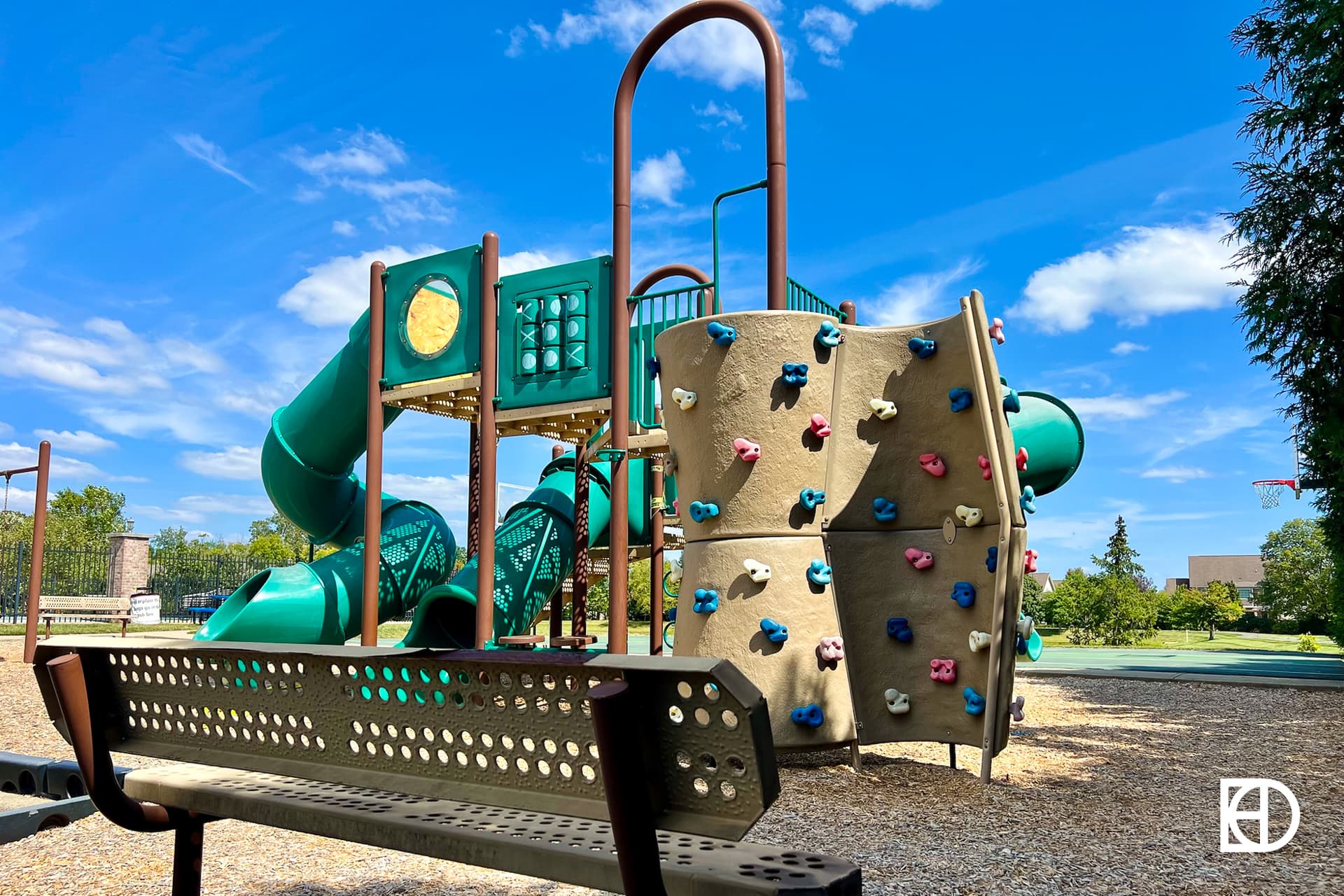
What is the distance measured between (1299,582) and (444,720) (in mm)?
41076

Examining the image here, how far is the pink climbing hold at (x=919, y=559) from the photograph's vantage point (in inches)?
270

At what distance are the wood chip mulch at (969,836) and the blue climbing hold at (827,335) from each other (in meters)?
3.01

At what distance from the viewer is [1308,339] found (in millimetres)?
13219

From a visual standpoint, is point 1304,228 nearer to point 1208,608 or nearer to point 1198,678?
point 1198,678

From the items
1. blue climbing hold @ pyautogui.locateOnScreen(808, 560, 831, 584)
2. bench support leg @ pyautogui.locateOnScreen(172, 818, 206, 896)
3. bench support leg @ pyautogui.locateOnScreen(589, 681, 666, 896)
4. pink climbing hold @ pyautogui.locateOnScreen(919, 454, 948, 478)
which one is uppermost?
pink climbing hold @ pyautogui.locateOnScreen(919, 454, 948, 478)

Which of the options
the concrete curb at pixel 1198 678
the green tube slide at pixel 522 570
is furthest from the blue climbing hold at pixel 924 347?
the concrete curb at pixel 1198 678

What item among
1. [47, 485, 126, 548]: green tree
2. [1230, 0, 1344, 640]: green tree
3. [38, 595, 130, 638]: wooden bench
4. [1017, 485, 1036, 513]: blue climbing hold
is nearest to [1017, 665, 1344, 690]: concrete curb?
[1230, 0, 1344, 640]: green tree

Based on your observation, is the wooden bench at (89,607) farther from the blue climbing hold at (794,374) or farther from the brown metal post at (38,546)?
the blue climbing hold at (794,374)

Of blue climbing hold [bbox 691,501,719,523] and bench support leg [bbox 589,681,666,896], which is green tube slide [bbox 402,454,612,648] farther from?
bench support leg [bbox 589,681,666,896]

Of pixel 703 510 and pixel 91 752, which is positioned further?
pixel 703 510

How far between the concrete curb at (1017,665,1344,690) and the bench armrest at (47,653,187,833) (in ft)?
46.3

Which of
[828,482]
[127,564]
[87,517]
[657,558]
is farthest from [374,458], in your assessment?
[87,517]

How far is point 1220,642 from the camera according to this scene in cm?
3238

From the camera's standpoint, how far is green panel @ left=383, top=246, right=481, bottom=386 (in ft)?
36.9
